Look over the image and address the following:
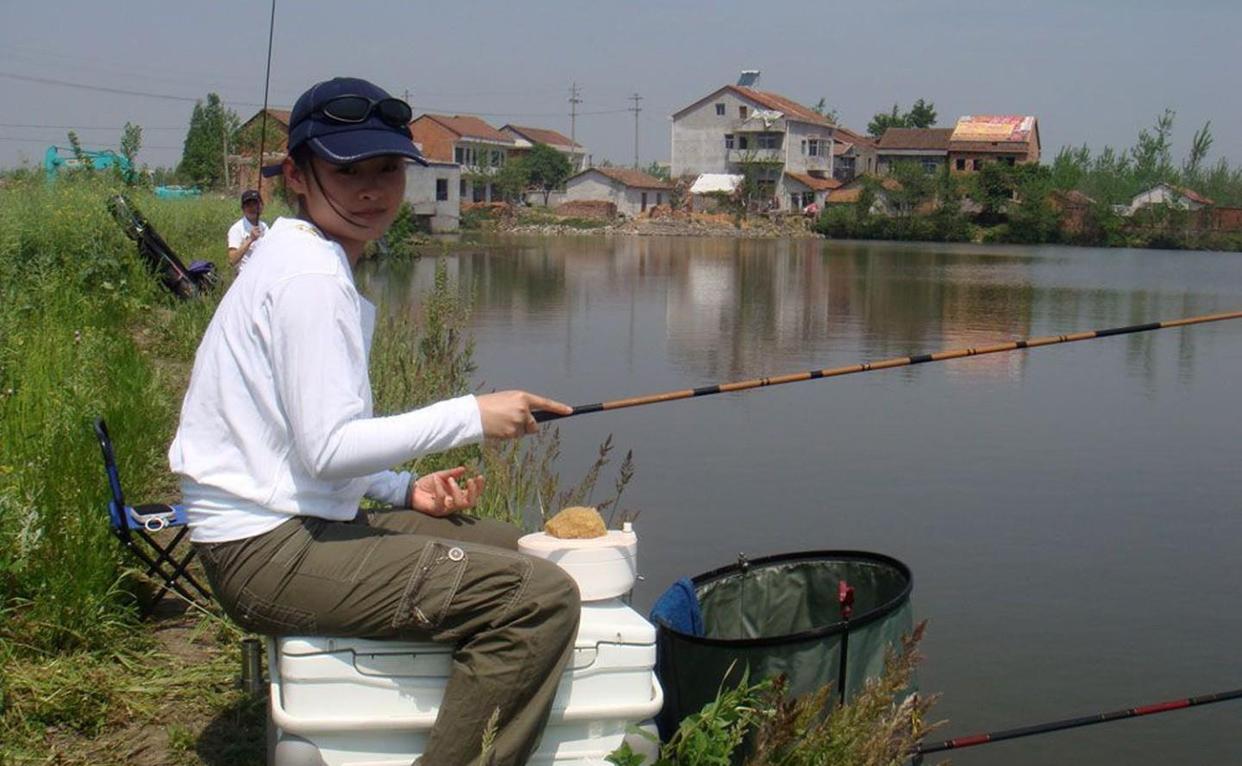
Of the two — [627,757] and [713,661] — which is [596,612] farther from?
[713,661]

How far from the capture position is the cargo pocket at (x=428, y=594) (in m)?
2.59

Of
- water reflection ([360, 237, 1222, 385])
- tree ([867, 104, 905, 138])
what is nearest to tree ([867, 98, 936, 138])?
tree ([867, 104, 905, 138])

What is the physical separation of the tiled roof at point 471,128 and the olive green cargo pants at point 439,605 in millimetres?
77688

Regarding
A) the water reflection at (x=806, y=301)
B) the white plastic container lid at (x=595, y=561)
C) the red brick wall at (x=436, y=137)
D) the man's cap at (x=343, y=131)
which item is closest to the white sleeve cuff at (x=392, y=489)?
the white plastic container lid at (x=595, y=561)

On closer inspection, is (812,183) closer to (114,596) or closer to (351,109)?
(114,596)

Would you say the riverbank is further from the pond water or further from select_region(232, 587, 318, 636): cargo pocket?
select_region(232, 587, 318, 636): cargo pocket

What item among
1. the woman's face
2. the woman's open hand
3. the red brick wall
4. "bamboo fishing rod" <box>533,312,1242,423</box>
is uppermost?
the red brick wall

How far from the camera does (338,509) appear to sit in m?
2.66

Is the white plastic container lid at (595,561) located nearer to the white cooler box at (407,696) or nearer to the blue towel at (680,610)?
the white cooler box at (407,696)

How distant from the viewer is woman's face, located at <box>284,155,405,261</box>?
2740 millimetres

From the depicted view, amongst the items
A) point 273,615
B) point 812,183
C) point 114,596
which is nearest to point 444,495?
point 273,615

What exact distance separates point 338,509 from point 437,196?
55.7 metres

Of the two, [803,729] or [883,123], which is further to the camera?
[883,123]

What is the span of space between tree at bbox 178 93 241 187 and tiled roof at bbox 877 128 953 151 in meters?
42.3
